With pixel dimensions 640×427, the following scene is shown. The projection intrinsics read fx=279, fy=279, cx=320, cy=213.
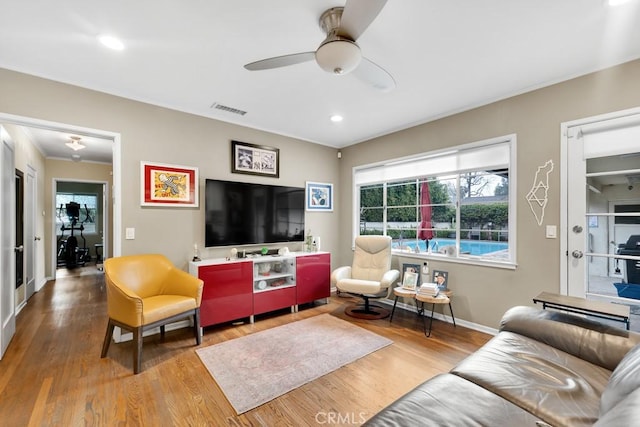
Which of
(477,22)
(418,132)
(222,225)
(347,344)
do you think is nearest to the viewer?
(477,22)

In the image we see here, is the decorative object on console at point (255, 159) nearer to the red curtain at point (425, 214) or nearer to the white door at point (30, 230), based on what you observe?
the red curtain at point (425, 214)

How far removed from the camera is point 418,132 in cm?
379

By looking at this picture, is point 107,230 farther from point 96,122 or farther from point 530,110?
point 530,110

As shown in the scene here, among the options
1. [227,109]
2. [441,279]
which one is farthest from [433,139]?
[227,109]

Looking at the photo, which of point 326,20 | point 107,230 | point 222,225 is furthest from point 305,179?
point 107,230

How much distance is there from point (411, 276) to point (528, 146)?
188 cm

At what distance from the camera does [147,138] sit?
309cm

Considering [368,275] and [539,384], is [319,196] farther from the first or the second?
[539,384]

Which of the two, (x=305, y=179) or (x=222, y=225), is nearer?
(x=222, y=225)

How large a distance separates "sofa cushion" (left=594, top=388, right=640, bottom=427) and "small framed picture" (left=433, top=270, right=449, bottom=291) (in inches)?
102

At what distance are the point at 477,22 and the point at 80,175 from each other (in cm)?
737

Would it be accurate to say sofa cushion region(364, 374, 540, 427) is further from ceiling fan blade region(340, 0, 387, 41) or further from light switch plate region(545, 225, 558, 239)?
light switch plate region(545, 225, 558, 239)

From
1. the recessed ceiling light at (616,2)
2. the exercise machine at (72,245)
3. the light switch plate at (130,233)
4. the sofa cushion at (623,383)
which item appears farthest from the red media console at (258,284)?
the exercise machine at (72,245)

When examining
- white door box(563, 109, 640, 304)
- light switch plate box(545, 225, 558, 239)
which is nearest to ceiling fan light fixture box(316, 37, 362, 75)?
white door box(563, 109, 640, 304)
